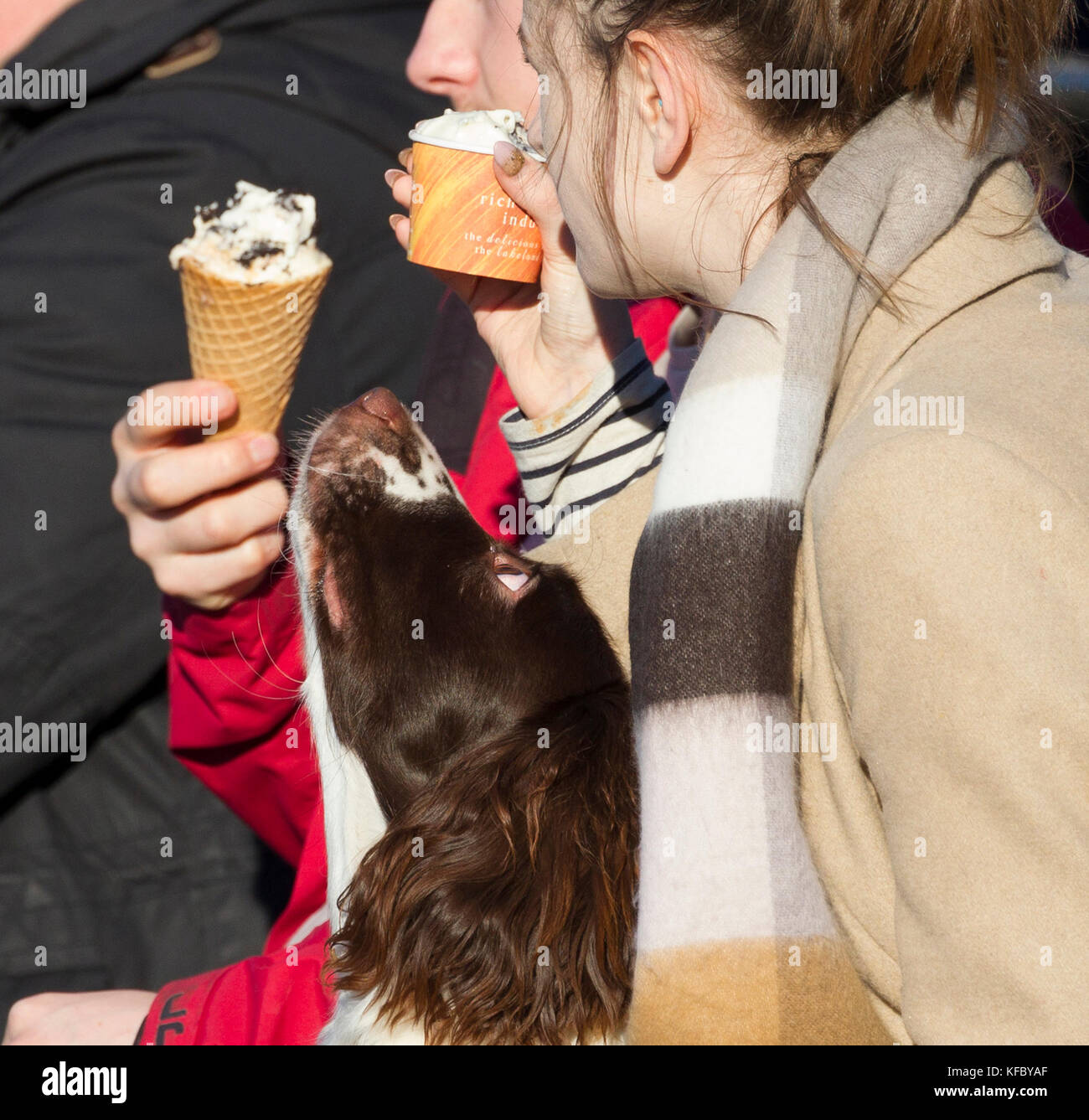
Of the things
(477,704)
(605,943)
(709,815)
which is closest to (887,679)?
(709,815)

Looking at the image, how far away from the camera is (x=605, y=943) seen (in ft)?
5.90

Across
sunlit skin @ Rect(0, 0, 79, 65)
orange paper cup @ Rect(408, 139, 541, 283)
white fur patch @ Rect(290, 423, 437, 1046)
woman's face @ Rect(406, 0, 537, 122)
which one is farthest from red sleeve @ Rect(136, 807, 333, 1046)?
sunlit skin @ Rect(0, 0, 79, 65)

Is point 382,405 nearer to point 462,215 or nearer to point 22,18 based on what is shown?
point 462,215

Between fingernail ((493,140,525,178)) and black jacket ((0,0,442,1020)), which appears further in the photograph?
black jacket ((0,0,442,1020))

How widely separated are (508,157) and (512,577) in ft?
2.40

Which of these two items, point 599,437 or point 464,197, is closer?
point 464,197

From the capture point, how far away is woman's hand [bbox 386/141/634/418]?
7.63 feet

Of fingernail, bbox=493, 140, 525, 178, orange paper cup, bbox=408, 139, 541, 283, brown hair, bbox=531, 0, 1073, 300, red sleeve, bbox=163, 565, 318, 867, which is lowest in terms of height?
red sleeve, bbox=163, 565, 318, 867

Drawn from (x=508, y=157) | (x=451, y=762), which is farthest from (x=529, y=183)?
(x=451, y=762)

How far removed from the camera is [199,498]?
2.04 metres

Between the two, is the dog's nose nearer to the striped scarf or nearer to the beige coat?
the striped scarf

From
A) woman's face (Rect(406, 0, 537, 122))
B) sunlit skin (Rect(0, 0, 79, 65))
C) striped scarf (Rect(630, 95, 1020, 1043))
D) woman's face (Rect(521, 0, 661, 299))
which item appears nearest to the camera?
striped scarf (Rect(630, 95, 1020, 1043))

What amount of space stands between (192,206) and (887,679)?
300cm

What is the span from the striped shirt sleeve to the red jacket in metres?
0.33
